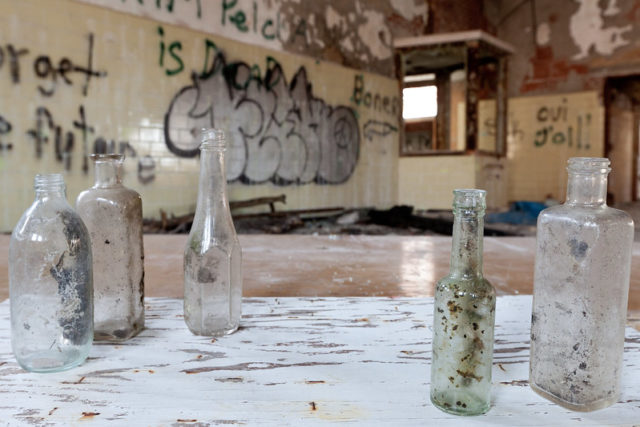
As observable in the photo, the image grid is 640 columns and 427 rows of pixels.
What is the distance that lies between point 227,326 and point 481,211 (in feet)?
1.47

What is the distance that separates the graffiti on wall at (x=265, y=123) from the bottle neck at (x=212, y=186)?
3911mm

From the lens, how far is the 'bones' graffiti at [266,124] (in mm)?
4902

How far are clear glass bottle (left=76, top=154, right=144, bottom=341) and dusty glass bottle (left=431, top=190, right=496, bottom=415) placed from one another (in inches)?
18.6

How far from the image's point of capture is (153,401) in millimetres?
551

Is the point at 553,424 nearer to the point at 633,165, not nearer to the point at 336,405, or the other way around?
the point at 336,405

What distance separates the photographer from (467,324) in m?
0.53

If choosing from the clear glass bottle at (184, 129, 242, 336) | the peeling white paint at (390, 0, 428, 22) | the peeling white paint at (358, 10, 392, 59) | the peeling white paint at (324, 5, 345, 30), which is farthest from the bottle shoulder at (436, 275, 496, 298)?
the peeling white paint at (390, 0, 428, 22)

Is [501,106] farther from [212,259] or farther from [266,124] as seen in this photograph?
[212,259]

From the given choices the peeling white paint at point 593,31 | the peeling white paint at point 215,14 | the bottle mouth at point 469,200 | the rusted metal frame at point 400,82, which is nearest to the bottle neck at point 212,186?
the bottle mouth at point 469,200

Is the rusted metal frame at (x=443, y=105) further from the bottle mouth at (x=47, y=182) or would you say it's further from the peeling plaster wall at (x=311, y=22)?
the bottle mouth at (x=47, y=182)

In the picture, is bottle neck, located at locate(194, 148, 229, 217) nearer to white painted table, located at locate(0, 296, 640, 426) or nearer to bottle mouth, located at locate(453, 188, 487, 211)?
white painted table, located at locate(0, 296, 640, 426)

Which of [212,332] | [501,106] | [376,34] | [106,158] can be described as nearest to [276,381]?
[212,332]

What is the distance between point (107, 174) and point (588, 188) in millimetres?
651

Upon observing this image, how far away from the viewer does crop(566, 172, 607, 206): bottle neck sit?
539 millimetres
